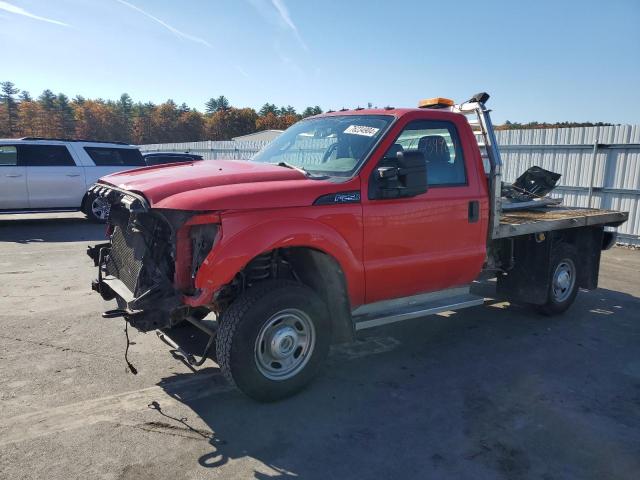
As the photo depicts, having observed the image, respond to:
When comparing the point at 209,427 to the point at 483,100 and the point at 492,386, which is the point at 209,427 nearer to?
the point at 492,386

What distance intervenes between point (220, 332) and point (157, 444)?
0.80 m

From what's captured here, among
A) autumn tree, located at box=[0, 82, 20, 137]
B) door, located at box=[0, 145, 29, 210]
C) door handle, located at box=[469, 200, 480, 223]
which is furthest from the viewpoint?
autumn tree, located at box=[0, 82, 20, 137]

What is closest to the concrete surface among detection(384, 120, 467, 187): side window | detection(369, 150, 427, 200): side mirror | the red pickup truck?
the red pickup truck

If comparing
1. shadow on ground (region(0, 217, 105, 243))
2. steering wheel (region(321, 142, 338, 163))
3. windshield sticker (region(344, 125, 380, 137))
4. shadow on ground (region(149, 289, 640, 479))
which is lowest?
shadow on ground (region(0, 217, 105, 243))

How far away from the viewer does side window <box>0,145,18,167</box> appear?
37.3ft

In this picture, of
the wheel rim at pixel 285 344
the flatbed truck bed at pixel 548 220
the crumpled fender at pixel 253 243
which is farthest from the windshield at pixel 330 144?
the flatbed truck bed at pixel 548 220

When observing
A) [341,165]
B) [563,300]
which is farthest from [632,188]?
[341,165]

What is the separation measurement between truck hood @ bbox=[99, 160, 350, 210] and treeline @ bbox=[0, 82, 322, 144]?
8959cm

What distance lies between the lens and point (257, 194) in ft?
11.1

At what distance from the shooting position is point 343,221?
376 cm

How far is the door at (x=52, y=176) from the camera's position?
11.7m

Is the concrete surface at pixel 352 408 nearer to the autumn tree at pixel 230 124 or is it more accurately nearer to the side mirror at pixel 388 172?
the side mirror at pixel 388 172

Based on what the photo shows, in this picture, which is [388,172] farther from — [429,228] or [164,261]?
[164,261]

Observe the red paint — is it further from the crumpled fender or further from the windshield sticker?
the windshield sticker
